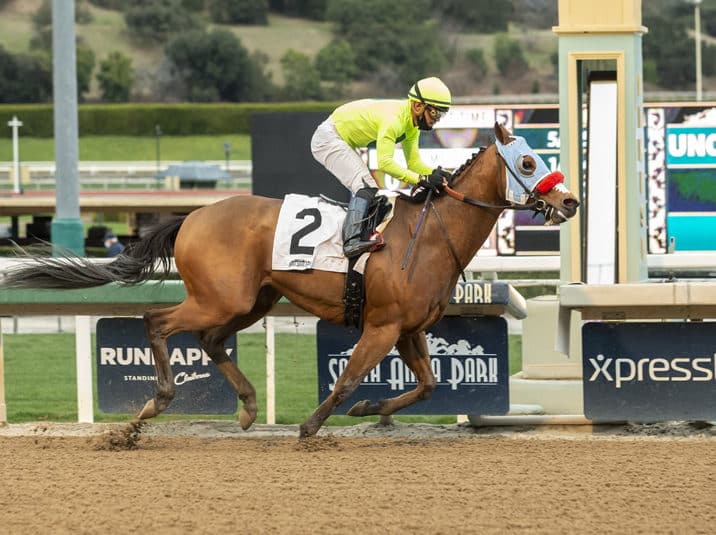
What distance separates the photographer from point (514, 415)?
791 centimetres

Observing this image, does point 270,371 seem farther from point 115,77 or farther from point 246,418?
point 115,77

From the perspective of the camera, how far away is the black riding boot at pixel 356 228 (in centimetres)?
675

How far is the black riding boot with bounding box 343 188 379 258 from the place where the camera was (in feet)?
22.1

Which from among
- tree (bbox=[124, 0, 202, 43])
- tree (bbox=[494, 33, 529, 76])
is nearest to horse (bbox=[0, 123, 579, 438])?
tree (bbox=[494, 33, 529, 76])

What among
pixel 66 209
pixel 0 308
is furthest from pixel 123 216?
pixel 0 308

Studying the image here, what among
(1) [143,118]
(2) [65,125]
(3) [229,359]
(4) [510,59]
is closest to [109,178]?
(1) [143,118]

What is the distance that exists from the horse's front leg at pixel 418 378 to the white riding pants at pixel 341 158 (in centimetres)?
84

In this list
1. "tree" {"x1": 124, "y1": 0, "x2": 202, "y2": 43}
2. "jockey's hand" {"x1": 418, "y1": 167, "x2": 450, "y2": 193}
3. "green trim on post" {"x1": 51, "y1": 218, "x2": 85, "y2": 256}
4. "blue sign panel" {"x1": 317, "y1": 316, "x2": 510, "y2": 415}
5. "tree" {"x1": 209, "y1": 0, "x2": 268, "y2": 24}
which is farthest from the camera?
"tree" {"x1": 209, "y1": 0, "x2": 268, "y2": 24}

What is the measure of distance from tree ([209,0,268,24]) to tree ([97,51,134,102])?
1143 cm

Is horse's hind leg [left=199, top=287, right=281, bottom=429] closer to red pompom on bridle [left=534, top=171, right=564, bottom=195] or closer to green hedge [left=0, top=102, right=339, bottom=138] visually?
red pompom on bridle [left=534, top=171, right=564, bottom=195]

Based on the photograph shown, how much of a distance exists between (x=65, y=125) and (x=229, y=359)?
5117mm

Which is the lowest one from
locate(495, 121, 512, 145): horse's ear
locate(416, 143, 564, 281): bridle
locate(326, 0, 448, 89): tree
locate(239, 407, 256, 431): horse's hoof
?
locate(239, 407, 256, 431): horse's hoof

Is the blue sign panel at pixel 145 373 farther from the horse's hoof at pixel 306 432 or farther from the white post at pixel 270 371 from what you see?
the horse's hoof at pixel 306 432

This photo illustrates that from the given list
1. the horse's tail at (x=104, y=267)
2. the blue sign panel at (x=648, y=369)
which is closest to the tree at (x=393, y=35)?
the blue sign panel at (x=648, y=369)
